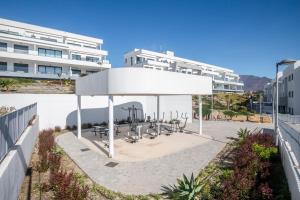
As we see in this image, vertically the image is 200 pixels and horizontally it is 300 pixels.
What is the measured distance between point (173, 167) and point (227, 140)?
24.7ft

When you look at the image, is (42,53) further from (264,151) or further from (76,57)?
(264,151)

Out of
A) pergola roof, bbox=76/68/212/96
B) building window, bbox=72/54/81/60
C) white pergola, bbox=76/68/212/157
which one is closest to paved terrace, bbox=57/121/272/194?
white pergola, bbox=76/68/212/157

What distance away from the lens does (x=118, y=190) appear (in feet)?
24.0

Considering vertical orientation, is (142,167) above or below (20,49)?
below

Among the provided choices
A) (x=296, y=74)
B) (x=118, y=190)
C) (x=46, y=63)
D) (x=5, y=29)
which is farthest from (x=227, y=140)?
(x=5, y=29)

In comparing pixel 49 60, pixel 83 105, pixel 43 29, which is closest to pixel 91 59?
pixel 49 60

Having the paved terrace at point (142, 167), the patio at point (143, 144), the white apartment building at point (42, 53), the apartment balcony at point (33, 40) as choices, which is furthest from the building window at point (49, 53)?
the paved terrace at point (142, 167)

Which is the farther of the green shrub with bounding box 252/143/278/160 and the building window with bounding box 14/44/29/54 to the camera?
the building window with bounding box 14/44/29/54

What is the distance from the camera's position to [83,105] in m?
20.1

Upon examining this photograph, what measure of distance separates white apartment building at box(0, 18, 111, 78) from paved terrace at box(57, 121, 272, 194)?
27896 millimetres

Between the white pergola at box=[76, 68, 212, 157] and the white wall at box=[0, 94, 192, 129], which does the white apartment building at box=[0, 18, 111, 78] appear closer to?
the white wall at box=[0, 94, 192, 129]

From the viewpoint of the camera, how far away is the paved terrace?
7.79m

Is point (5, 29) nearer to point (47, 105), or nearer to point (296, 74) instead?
point (47, 105)

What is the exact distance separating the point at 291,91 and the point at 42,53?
45.5 metres
